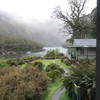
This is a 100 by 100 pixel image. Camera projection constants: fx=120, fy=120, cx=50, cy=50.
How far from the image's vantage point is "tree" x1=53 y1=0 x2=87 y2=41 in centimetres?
1534

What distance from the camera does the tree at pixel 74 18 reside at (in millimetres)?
15337

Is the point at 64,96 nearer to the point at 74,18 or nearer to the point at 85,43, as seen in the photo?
the point at 85,43

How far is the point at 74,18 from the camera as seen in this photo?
1575cm

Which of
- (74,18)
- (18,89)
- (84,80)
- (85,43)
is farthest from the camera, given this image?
(74,18)

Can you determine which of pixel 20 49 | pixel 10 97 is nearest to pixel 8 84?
pixel 10 97

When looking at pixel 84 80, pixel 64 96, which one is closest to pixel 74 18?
pixel 64 96

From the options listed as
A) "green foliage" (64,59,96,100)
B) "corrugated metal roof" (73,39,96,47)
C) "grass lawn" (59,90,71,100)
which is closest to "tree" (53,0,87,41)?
"corrugated metal roof" (73,39,96,47)

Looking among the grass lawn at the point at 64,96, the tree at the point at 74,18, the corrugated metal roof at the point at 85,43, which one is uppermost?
the tree at the point at 74,18

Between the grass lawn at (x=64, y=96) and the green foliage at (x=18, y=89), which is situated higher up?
the green foliage at (x=18, y=89)

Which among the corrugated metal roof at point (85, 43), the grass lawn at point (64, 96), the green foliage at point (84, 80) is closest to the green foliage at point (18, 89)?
the grass lawn at point (64, 96)

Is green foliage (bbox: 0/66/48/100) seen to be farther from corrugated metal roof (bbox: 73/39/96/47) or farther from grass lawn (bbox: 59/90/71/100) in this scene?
corrugated metal roof (bbox: 73/39/96/47)

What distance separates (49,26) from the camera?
1605 cm

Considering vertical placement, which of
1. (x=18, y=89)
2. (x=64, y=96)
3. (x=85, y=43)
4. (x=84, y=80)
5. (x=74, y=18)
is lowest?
→ (x=64, y=96)

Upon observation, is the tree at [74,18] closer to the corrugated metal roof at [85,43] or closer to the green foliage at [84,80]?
the corrugated metal roof at [85,43]
